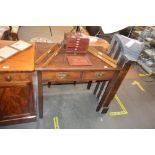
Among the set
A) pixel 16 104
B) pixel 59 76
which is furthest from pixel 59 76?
pixel 16 104

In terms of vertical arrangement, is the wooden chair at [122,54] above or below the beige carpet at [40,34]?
above

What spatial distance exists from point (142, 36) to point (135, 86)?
1.44 m

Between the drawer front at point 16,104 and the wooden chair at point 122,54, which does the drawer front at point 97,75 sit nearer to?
the wooden chair at point 122,54

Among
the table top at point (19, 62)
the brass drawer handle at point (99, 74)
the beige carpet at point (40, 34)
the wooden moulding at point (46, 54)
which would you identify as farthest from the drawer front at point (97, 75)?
the beige carpet at point (40, 34)

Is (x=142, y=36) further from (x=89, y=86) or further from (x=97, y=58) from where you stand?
(x=97, y=58)

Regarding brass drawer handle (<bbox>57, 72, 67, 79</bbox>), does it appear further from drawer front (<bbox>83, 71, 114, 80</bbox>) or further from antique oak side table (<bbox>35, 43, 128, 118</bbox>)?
drawer front (<bbox>83, 71, 114, 80</bbox>)

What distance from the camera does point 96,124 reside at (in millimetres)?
2348

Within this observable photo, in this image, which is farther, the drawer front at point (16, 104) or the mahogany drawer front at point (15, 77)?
the drawer front at point (16, 104)

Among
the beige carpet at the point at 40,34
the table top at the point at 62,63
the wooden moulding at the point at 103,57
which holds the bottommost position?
the beige carpet at the point at 40,34

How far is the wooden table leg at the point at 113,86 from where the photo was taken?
76.6 inches

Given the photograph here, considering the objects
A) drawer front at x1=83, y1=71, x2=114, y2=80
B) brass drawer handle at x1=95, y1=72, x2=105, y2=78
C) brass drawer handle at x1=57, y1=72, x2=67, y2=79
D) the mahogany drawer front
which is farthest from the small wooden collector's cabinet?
brass drawer handle at x1=95, y1=72, x2=105, y2=78

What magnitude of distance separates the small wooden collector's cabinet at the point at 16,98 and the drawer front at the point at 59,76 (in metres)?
0.18

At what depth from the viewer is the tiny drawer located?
5.69ft
